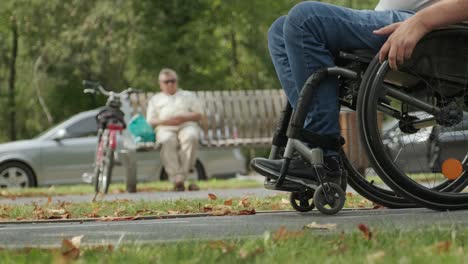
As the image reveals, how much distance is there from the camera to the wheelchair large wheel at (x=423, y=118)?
495 cm

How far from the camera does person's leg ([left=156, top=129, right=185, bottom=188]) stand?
1294 centimetres

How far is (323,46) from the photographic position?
5.08 m

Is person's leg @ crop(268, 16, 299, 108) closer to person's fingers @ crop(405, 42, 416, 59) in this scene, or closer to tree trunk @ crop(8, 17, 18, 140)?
person's fingers @ crop(405, 42, 416, 59)

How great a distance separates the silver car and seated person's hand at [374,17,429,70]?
11.9 m

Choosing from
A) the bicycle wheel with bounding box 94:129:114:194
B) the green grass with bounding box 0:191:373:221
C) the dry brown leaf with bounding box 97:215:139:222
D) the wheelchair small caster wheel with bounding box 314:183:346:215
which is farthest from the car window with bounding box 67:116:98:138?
the wheelchair small caster wheel with bounding box 314:183:346:215

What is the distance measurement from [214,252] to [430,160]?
2575 millimetres

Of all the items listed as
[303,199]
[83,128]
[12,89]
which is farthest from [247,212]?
[12,89]

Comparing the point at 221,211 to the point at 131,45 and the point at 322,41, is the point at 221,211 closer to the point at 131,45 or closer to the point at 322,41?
the point at 322,41

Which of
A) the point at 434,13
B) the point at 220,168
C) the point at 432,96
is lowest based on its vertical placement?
the point at 220,168

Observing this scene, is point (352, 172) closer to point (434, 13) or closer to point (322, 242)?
point (434, 13)

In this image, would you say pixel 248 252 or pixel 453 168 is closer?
pixel 248 252

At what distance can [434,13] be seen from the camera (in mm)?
A: 4980

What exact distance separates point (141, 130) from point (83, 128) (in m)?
4.23

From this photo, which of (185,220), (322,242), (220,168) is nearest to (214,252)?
(322,242)
